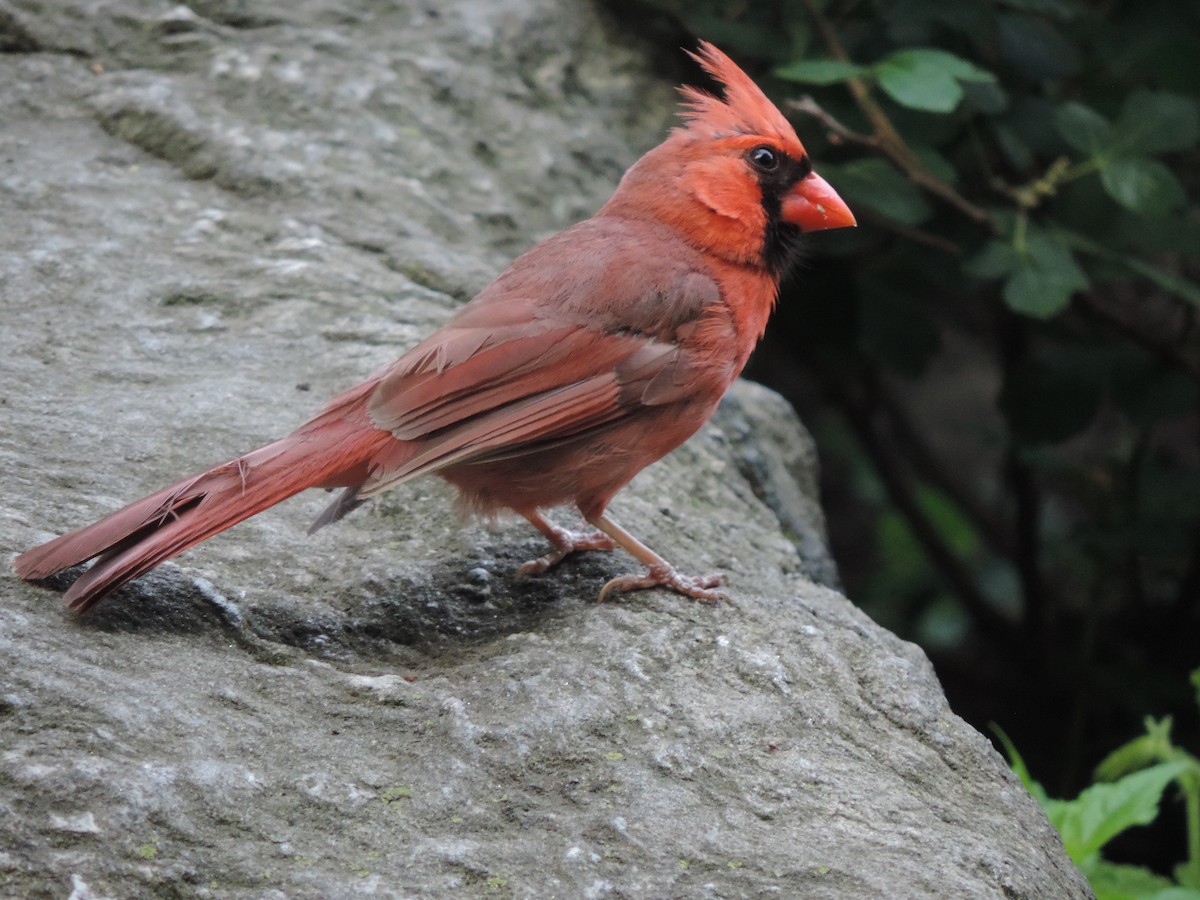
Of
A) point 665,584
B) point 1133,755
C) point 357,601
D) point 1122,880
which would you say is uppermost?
point 665,584

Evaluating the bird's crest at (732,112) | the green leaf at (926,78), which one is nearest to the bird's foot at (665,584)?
the bird's crest at (732,112)

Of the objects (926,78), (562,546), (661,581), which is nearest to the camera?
(661,581)

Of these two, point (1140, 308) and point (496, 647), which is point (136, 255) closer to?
point (496, 647)

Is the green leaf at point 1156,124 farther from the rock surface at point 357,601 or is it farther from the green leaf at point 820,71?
the rock surface at point 357,601

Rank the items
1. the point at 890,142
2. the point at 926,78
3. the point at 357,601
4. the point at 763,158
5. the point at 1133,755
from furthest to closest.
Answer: the point at 890,142 → the point at 926,78 → the point at 763,158 → the point at 1133,755 → the point at 357,601

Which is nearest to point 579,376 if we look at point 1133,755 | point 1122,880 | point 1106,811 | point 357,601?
point 357,601

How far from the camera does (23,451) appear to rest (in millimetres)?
2793

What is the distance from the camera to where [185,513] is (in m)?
2.39

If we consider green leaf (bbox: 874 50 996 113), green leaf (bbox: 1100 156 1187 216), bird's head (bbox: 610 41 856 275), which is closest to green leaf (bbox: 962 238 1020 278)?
green leaf (bbox: 1100 156 1187 216)

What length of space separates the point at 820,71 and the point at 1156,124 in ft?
3.54

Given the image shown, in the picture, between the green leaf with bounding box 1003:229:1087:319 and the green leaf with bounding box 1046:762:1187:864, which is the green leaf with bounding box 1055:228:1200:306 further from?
the green leaf with bounding box 1046:762:1187:864

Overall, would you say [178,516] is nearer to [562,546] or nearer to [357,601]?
[357,601]

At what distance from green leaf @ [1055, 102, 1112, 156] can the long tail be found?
266 centimetres

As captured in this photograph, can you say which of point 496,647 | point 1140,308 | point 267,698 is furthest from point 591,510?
point 1140,308
